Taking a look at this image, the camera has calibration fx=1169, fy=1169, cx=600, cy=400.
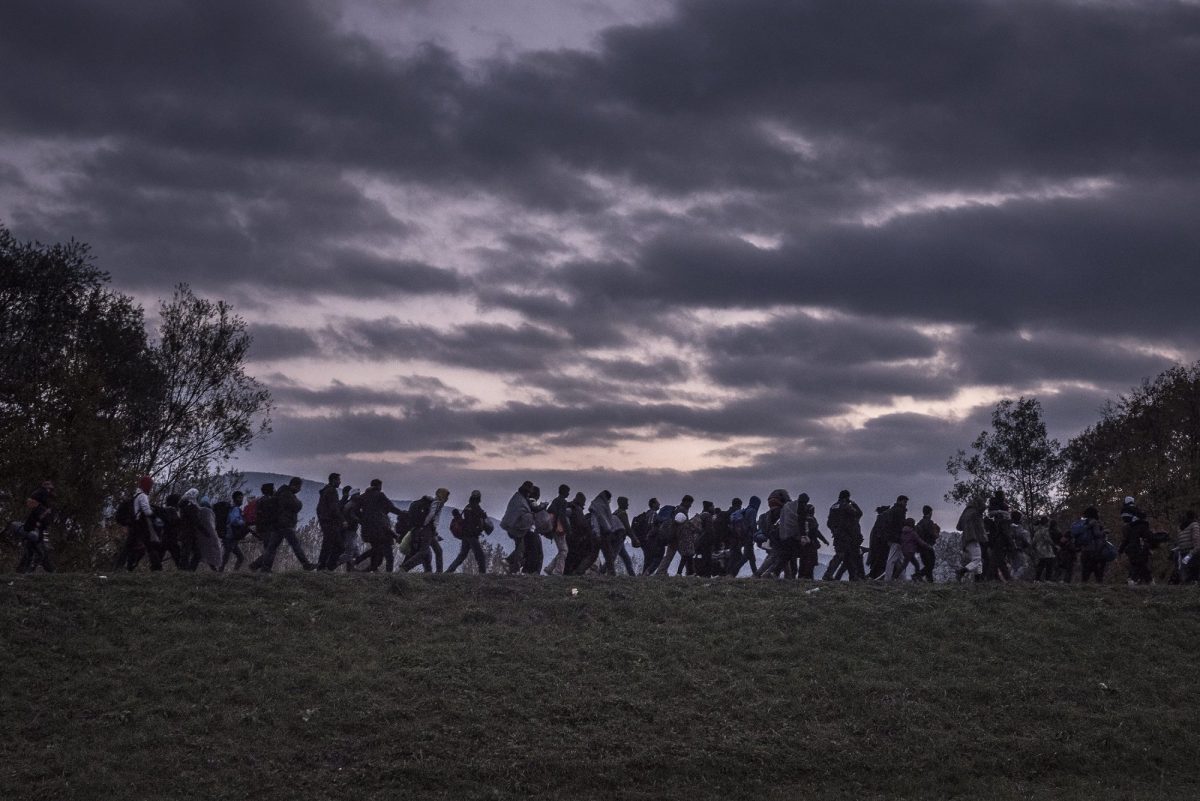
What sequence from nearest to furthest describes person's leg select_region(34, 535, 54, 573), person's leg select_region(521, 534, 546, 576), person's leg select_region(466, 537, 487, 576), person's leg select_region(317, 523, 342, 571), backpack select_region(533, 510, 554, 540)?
person's leg select_region(34, 535, 54, 573) < person's leg select_region(317, 523, 342, 571) < person's leg select_region(466, 537, 487, 576) < backpack select_region(533, 510, 554, 540) < person's leg select_region(521, 534, 546, 576)

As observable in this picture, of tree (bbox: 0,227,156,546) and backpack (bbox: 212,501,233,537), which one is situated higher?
tree (bbox: 0,227,156,546)

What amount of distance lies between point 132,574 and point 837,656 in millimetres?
15450

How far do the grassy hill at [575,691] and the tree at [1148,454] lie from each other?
23.3 m

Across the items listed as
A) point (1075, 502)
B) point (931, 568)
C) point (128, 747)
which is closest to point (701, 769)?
point (128, 747)

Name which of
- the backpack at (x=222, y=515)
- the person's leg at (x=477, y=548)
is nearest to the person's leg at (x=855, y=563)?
the person's leg at (x=477, y=548)

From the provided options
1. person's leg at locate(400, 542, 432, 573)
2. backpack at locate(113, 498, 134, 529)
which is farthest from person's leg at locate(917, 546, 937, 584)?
backpack at locate(113, 498, 134, 529)

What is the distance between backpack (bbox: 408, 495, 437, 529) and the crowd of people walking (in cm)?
3

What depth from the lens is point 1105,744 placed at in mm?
21422

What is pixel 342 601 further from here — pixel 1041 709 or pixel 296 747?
pixel 1041 709

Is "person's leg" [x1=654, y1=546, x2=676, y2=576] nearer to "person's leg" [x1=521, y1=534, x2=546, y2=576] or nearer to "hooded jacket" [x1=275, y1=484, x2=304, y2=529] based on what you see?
"person's leg" [x1=521, y1=534, x2=546, y2=576]

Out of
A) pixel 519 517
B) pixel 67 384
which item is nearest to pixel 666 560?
pixel 519 517

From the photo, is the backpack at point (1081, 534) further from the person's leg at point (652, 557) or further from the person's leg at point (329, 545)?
the person's leg at point (329, 545)

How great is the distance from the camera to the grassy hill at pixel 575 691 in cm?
1897

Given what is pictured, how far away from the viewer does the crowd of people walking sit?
28.2 meters
